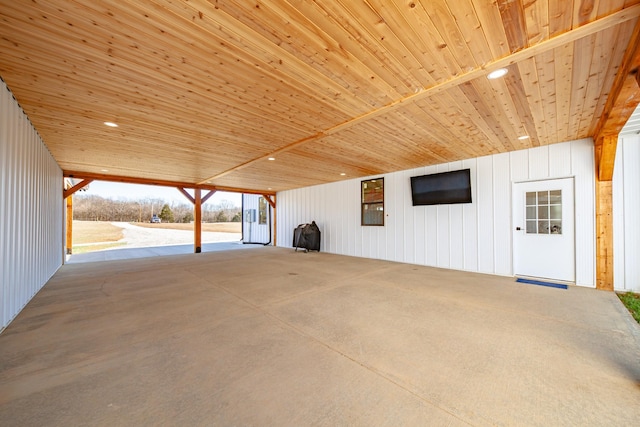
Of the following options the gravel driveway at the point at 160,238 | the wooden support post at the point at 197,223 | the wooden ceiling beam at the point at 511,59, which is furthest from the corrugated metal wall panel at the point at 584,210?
the gravel driveway at the point at 160,238

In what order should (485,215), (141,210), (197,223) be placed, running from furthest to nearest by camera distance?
(141,210), (197,223), (485,215)

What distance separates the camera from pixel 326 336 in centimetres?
235

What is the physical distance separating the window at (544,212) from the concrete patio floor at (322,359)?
1212mm

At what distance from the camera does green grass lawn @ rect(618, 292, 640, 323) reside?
2.88 metres

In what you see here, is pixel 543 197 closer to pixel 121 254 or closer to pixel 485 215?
pixel 485 215

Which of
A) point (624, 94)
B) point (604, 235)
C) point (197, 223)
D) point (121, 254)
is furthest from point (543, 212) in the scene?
point (121, 254)

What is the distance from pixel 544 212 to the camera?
4.56m

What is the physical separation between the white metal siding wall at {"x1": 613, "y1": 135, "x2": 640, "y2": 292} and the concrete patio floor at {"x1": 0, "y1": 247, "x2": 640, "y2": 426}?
62 cm

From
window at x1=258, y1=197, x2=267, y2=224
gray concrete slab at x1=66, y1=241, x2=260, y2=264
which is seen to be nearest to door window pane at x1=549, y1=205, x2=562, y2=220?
gray concrete slab at x1=66, y1=241, x2=260, y2=264

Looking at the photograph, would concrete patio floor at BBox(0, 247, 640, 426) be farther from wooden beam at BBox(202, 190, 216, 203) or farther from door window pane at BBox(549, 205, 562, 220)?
wooden beam at BBox(202, 190, 216, 203)

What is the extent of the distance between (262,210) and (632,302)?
37.9 feet

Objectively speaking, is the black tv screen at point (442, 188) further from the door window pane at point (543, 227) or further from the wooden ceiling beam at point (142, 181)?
the wooden ceiling beam at point (142, 181)

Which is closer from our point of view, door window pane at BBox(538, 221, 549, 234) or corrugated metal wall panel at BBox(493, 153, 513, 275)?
door window pane at BBox(538, 221, 549, 234)

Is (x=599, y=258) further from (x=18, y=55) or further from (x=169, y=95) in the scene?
(x=18, y=55)
